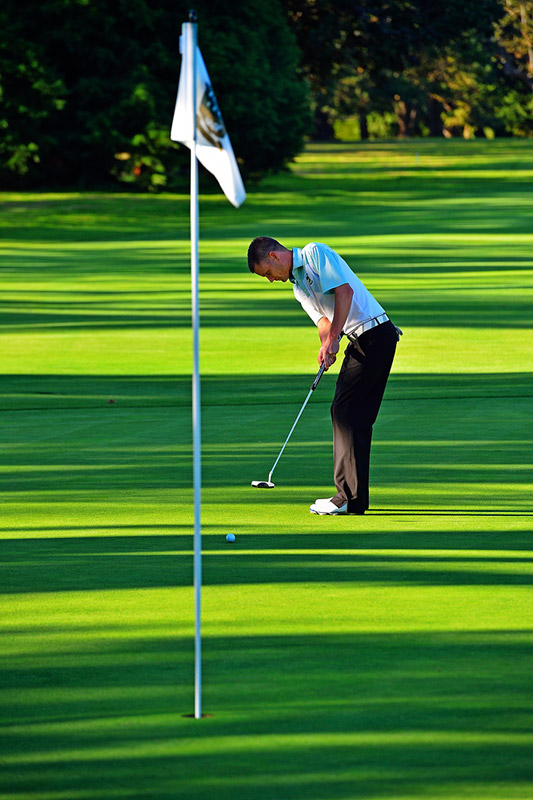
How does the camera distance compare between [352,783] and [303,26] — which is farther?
[303,26]

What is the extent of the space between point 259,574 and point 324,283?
1832 mm

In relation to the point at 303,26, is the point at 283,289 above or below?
below

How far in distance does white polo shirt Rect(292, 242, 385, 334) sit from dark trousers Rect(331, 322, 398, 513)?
0.13 meters

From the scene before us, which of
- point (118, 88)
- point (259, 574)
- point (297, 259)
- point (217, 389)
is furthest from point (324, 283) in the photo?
point (118, 88)

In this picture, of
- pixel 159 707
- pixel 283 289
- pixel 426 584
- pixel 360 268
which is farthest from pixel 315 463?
pixel 360 268

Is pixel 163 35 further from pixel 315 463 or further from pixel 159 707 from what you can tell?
pixel 159 707

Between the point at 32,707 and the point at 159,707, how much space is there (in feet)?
1.56

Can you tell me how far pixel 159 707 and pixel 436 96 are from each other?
123 m

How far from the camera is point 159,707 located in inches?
224

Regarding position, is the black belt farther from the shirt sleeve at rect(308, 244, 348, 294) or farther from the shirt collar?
the shirt collar

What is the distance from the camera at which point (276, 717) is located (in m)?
5.56

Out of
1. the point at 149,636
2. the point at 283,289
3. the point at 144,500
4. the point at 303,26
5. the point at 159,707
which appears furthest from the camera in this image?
the point at 303,26

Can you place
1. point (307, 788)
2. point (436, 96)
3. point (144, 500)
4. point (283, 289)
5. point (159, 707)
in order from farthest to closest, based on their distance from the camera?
point (436, 96), point (283, 289), point (144, 500), point (159, 707), point (307, 788)

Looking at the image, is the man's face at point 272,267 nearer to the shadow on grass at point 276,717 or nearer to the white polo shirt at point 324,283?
the white polo shirt at point 324,283
